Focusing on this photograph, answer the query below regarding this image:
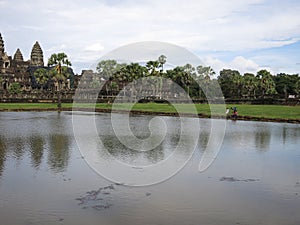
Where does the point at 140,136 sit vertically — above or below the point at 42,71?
below

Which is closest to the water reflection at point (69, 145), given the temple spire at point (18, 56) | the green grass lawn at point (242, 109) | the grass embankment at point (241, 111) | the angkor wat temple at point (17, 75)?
the grass embankment at point (241, 111)

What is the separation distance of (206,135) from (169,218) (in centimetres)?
1377

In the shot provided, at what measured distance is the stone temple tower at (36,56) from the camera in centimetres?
12225

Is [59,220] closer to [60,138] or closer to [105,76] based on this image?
[60,138]

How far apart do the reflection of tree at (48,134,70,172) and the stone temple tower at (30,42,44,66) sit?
108586 millimetres

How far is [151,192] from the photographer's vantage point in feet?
30.1

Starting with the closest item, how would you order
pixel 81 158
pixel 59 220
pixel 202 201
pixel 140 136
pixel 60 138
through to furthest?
pixel 59 220 → pixel 202 201 → pixel 81 158 → pixel 60 138 → pixel 140 136

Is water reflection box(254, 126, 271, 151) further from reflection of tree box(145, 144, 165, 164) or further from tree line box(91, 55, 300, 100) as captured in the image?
tree line box(91, 55, 300, 100)

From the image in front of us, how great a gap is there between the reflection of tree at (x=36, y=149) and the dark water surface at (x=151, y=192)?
0.12 feet

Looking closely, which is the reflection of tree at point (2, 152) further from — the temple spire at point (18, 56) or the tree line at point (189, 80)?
the temple spire at point (18, 56)

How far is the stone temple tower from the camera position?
12225cm

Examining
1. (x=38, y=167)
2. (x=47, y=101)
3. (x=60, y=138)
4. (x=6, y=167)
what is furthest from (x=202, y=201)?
(x=47, y=101)

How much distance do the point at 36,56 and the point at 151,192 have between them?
121525 millimetres

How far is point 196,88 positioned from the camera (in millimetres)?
87438
